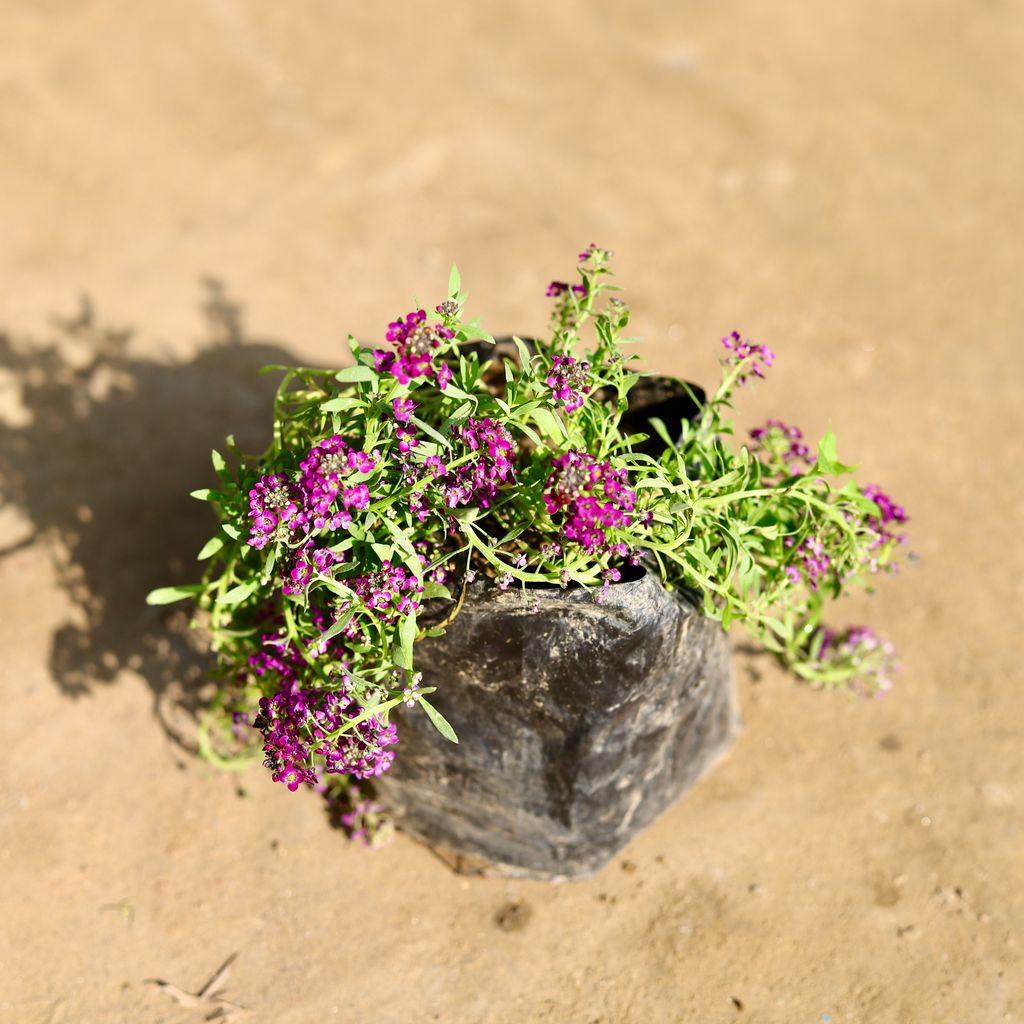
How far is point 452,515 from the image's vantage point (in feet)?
8.34

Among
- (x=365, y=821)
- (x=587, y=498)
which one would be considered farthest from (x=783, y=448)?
(x=365, y=821)

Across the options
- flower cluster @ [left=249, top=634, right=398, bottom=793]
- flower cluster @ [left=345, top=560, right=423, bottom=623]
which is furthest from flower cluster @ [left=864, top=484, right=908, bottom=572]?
flower cluster @ [left=249, top=634, right=398, bottom=793]

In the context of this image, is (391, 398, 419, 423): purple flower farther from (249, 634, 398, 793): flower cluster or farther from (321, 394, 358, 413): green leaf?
(249, 634, 398, 793): flower cluster

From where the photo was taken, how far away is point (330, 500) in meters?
2.39

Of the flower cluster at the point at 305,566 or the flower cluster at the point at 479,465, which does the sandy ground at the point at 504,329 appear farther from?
the flower cluster at the point at 479,465

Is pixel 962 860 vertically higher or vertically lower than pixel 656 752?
lower

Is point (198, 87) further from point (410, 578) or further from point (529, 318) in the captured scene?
point (410, 578)

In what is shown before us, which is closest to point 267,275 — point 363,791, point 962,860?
point 363,791

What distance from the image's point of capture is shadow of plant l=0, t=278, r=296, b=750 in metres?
3.83

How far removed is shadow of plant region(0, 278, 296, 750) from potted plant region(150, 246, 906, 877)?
0.75 meters

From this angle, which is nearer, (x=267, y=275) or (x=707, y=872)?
(x=707, y=872)

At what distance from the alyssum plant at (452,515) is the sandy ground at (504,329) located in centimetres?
89

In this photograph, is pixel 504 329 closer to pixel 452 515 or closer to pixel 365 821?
pixel 365 821

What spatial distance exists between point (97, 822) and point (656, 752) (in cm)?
180
